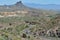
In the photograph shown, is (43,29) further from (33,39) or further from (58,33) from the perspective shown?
(33,39)

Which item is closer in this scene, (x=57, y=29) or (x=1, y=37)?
(x=1, y=37)

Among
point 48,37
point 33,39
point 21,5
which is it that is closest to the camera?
point 33,39

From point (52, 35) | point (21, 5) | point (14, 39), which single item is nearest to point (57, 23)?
point (52, 35)

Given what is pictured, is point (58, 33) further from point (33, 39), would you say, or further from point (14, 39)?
point (14, 39)

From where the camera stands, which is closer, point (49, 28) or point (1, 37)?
point (1, 37)

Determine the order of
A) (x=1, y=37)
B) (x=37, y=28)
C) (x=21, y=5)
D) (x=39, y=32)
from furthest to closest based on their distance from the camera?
(x=21, y=5) < (x=37, y=28) < (x=39, y=32) < (x=1, y=37)

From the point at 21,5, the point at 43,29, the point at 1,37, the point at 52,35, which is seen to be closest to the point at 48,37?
the point at 52,35

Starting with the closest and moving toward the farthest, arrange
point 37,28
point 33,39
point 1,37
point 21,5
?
point 1,37, point 33,39, point 37,28, point 21,5

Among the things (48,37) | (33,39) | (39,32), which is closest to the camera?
(33,39)

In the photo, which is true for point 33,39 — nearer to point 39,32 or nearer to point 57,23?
point 39,32
